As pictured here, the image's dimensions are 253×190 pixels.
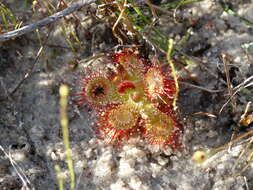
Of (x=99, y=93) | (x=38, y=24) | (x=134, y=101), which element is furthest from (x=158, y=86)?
(x=38, y=24)

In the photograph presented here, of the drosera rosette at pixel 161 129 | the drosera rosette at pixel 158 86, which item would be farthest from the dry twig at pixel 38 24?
the drosera rosette at pixel 161 129

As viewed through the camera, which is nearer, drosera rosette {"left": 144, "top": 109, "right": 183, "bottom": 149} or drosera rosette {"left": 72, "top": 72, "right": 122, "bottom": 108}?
drosera rosette {"left": 144, "top": 109, "right": 183, "bottom": 149}

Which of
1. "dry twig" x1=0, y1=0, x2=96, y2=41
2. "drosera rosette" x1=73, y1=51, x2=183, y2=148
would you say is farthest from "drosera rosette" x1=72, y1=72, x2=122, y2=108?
"dry twig" x1=0, y1=0, x2=96, y2=41

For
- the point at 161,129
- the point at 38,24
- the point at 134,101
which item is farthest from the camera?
the point at 134,101

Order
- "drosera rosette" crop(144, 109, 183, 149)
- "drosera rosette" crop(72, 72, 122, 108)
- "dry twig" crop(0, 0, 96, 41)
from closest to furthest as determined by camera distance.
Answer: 1. "dry twig" crop(0, 0, 96, 41)
2. "drosera rosette" crop(144, 109, 183, 149)
3. "drosera rosette" crop(72, 72, 122, 108)

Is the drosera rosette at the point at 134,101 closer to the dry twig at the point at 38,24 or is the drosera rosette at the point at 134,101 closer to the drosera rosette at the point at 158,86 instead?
the drosera rosette at the point at 158,86

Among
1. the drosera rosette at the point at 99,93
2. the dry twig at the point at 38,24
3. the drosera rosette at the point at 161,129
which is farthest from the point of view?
the drosera rosette at the point at 99,93

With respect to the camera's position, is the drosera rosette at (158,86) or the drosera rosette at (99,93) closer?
the drosera rosette at (158,86)

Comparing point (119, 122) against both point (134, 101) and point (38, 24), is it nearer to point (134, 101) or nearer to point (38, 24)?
point (134, 101)

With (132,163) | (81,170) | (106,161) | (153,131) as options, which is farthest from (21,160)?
(153,131)

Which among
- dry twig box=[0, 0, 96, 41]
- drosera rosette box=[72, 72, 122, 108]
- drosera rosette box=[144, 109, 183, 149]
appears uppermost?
dry twig box=[0, 0, 96, 41]

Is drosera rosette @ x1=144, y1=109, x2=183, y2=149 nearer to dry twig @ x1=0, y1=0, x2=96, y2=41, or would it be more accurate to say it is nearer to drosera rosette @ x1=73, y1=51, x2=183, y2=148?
drosera rosette @ x1=73, y1=51, x2=183, y2=148

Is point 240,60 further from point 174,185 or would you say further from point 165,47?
point 174,185
